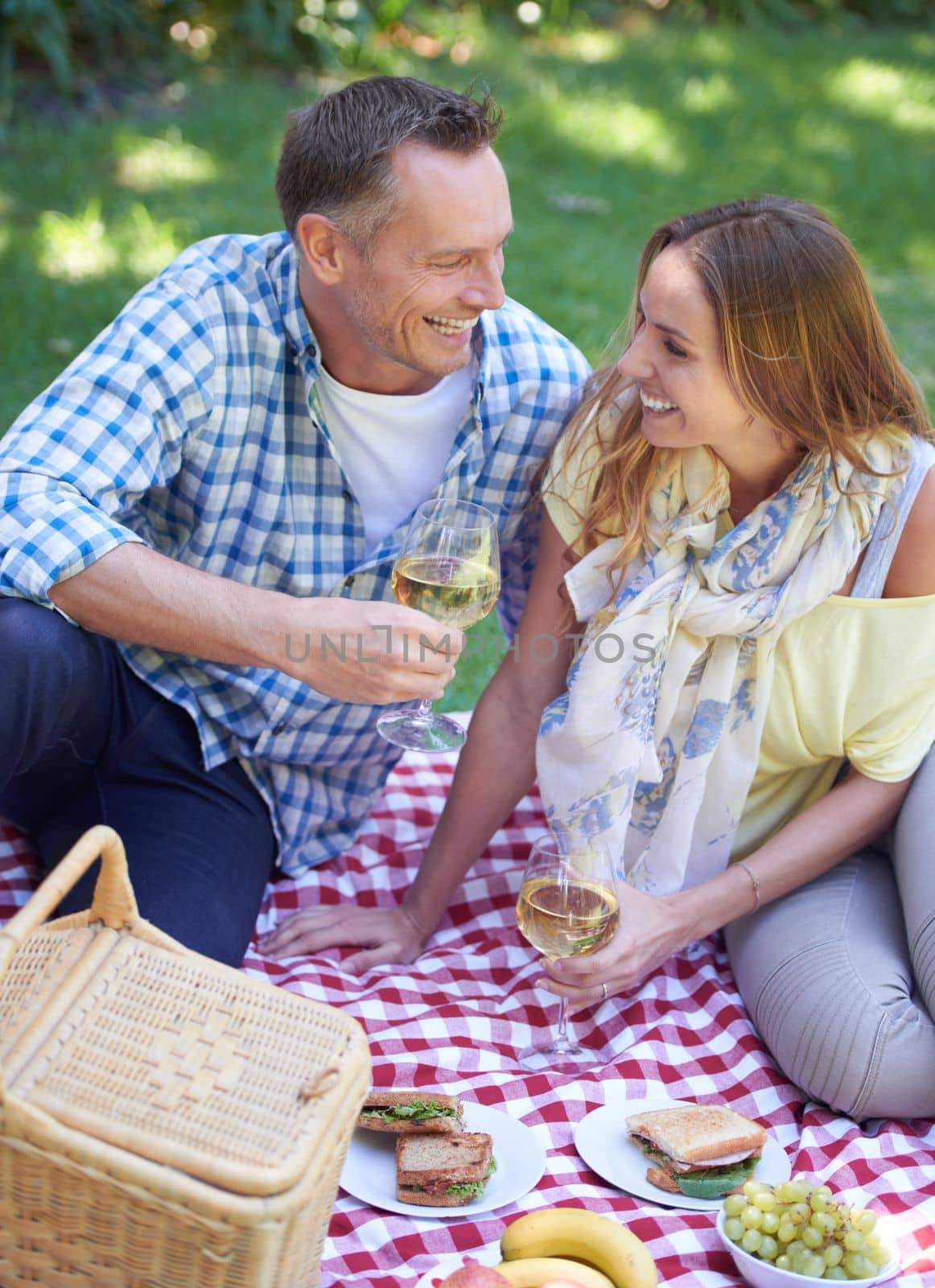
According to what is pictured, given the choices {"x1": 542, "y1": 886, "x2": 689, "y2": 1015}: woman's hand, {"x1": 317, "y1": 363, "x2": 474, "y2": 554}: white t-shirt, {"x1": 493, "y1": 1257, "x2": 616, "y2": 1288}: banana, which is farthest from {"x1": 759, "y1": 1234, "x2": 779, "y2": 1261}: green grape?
{"x1": 317, "y1": 363, "x2": 474, "y2": 554}: white t-shirt

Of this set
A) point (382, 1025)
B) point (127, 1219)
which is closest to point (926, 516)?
point (382, 1025)

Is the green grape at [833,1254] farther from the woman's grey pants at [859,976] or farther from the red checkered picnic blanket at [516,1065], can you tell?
the woman's grey pants at [859,976]

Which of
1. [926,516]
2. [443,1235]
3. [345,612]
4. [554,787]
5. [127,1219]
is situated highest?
[926,516]

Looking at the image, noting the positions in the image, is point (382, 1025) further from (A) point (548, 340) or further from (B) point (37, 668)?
(A) point (548, 340)

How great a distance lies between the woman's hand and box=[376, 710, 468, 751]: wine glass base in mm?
432

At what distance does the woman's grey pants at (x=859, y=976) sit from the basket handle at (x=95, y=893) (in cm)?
131

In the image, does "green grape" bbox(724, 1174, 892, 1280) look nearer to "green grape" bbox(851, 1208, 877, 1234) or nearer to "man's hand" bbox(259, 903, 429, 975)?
"green grape" bbox(851, 1208, 877, 1234)

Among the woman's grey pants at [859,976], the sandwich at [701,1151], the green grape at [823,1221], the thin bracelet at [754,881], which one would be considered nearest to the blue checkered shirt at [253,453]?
the thin bracelet at [754,881]

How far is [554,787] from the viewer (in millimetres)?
2957

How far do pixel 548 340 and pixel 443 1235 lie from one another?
5.71 feet

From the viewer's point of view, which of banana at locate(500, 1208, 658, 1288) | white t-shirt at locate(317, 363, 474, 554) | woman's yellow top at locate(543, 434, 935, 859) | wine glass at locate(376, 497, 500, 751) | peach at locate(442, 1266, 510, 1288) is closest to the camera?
peach at locate(442, 1266, 510, 1288)

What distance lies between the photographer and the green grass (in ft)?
19.9

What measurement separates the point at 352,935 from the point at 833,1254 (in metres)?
1.20

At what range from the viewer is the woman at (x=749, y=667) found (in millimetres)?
2598
